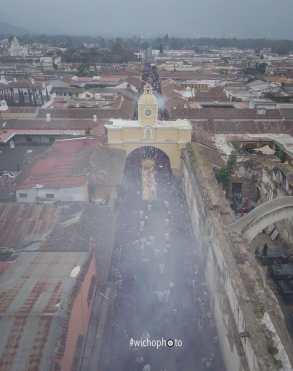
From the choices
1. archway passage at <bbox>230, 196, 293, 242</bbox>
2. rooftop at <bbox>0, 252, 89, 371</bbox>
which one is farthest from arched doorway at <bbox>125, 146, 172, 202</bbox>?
rooftop at <bbox>0, 252, 89, 371</bbox>

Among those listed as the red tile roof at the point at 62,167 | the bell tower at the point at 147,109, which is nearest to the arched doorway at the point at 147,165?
the bell tower at the point at 147,109

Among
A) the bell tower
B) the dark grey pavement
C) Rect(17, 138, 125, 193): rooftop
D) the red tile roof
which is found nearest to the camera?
the dark grey pavement

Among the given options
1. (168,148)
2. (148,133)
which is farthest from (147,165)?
(148,133)

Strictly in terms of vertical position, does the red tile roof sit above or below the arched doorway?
above

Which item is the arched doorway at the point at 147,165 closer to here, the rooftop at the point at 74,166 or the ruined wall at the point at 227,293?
the rooftop at the point at 74,166

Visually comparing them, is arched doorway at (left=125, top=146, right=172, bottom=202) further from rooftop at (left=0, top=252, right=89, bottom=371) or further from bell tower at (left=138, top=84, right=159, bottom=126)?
rooftop at (left=0, top=252, right=89, bottom=371)

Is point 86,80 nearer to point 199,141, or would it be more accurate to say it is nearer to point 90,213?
point 199,141
